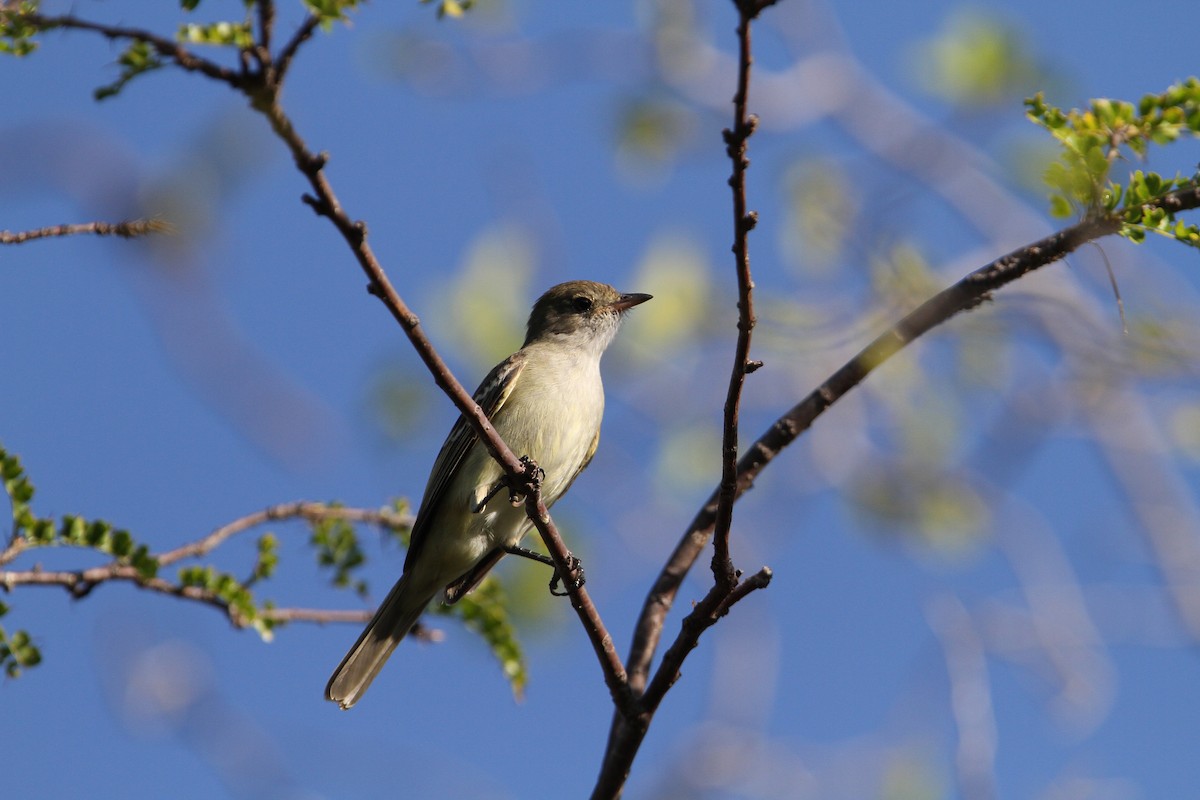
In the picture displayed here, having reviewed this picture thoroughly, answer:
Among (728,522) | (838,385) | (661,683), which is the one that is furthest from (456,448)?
(728,522)

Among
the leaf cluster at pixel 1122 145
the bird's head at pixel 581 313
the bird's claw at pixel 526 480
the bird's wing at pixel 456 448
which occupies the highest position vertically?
the bird's head at pixel 581 313

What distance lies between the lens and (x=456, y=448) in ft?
19.5

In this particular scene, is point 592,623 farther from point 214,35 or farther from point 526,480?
point 214,35

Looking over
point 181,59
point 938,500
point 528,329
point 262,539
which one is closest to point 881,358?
point 262,539

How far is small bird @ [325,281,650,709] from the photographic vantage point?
5629 millimetres

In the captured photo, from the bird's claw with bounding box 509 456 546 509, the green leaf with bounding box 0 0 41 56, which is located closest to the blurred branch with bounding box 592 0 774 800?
the bird's claw with bounding box 509 456 546 509

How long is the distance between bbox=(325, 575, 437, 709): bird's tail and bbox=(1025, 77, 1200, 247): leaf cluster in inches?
141

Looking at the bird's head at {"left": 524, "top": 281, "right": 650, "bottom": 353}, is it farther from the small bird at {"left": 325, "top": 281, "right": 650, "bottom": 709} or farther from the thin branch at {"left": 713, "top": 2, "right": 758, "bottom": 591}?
the thin branch at {"left": 713, "top": 2, "right": 758, "bottom": 591}

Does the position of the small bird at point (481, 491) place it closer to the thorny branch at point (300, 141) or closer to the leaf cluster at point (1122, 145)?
the thorny branch at point (300, 141)

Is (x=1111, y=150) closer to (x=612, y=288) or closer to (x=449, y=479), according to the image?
(x=449, y=479)

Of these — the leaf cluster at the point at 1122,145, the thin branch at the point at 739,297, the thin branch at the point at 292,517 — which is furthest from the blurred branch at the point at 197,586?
the leaf cluster at the point at 1122,145

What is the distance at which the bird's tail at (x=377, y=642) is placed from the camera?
5.53 m

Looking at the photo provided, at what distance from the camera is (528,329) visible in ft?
25.7

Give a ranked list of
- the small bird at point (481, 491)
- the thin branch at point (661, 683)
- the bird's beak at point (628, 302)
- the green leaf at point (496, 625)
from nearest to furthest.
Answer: the thin branch at point (661, 683) → the green leaf at point (496, 625) → the small bird at point (481, 491) → the bird's beak at point (628, 302)
